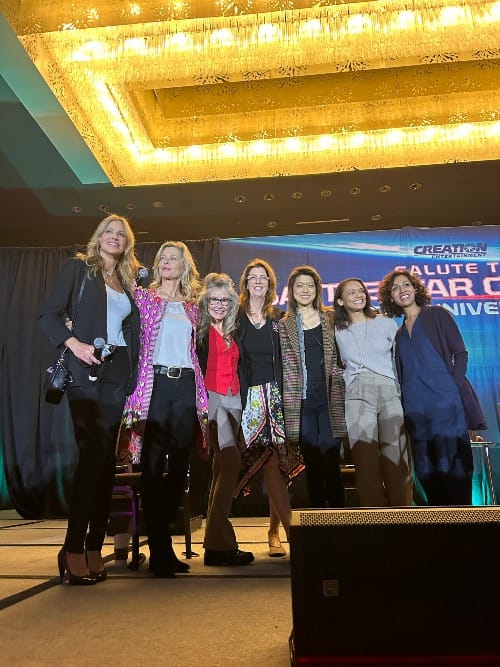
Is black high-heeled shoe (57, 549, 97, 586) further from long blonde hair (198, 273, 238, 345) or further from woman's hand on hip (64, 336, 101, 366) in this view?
long blonde hair (198, 273, 238, 345)

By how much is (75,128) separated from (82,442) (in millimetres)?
3296

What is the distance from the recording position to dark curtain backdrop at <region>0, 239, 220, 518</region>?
227 inches

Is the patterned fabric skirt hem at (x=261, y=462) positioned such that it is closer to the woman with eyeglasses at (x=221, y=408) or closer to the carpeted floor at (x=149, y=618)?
the woman with eyeglasses at (x=221, y=408)

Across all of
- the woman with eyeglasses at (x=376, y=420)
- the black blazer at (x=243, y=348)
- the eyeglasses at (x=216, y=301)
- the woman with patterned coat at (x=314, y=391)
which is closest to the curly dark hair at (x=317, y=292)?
the woman with patterned coat at (x=314, y=391)

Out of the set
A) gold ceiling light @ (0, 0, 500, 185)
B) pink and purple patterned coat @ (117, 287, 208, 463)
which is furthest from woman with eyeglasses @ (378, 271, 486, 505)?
gold ceiling light @ (0, 0, 500, 185)

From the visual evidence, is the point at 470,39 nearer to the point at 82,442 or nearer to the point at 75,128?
the point at 75,128

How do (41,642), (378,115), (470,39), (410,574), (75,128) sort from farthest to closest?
(378,115) < (75,128) < (470,39) < (41,642) < (410,574)

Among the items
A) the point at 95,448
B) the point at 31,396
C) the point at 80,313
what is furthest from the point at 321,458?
the point at 31,396

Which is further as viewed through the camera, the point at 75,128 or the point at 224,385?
the point at 75,128

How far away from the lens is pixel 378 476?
7.34ft

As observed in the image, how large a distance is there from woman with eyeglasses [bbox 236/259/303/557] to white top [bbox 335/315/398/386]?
30 centimetres

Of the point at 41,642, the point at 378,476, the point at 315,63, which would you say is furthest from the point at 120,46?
the point at 41,642

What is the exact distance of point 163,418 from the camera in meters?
2.07

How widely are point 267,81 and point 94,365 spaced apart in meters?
3.56
